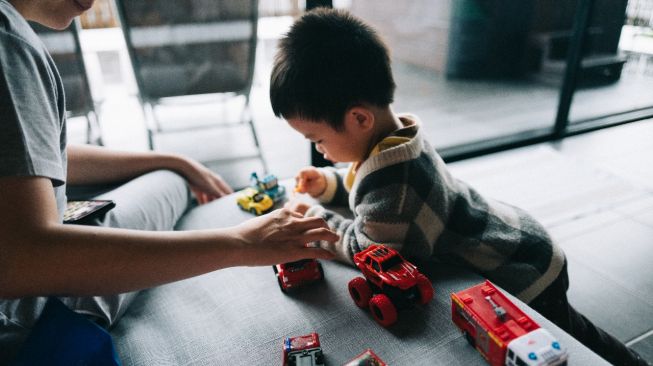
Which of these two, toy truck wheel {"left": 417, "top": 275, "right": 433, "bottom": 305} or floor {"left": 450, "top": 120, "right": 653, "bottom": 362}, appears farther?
floor {"left": 450, "top": 120, "right": 653, "bottom": 362}

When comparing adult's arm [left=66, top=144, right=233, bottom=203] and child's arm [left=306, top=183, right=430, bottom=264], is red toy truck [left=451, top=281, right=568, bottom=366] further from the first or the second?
adult's arm [left=66, top=144, right=233, bottom=203]

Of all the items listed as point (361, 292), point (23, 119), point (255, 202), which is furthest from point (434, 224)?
point (23, 119)

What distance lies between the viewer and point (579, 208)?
5.96ft

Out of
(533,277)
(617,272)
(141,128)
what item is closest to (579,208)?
(617,272)

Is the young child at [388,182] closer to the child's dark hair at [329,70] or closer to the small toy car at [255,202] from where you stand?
the child's dark hair at [329,70]

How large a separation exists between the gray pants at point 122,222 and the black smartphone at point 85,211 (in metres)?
0.02

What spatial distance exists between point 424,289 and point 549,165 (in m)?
1.67

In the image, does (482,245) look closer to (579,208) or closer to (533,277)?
(533,277)

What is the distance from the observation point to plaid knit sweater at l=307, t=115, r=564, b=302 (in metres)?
0.93

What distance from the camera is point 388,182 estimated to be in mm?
927

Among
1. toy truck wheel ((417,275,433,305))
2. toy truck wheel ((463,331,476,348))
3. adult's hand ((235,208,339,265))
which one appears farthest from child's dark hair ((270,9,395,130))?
toy truck wheel ((463,331,476,348))

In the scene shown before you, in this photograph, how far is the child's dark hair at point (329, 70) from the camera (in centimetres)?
96

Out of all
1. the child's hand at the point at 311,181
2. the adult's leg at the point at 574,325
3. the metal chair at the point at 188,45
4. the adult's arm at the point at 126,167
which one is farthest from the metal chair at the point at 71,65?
the adult's leg at the point at 574,325

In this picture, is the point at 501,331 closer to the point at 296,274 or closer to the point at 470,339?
the point at 470,339
